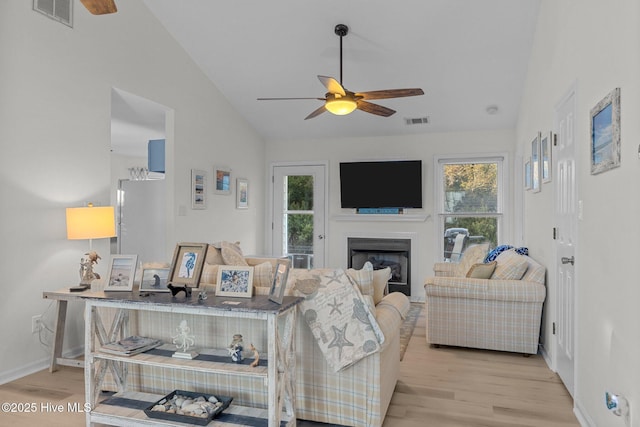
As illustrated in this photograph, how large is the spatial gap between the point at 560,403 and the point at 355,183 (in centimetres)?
426

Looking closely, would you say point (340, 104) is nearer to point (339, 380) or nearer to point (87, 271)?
point (339, 380)

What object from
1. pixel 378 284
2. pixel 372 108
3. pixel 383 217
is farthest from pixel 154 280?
pixel 383 217

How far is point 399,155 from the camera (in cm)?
656

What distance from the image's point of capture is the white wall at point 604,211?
1.84 metres

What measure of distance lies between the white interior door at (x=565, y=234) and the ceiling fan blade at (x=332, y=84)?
1725mm

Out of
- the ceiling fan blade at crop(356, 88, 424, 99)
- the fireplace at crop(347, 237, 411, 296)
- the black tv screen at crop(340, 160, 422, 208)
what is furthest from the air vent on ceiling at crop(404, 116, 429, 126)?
the ceiling fan blade at crop(356, 88, 424, 99)

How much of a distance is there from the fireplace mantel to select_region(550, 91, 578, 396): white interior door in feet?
9.70

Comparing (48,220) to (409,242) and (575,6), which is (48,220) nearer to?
(575,6)

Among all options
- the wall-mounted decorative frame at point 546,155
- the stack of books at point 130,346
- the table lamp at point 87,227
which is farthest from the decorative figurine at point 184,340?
the wall-mounted decorative frame at point 546,155

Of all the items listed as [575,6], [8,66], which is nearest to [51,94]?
[8,66]

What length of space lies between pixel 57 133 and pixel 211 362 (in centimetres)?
250

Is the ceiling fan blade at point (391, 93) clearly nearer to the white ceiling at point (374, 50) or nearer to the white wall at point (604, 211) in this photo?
the white ceiling at point (374, 50)

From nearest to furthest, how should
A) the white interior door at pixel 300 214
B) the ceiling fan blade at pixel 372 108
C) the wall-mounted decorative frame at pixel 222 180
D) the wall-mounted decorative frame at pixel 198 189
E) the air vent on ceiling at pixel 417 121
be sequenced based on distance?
the ceiling fan blade at pixel 372 108 < the wall-mounted decorative frame at pixel 198 189 < the wall-mounted decorative frame at pixel 222 180 < the air vent on ceiling at pixel 417 121 < the white interior door at pixel 300 214

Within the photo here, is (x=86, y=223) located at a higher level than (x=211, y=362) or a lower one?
higher
